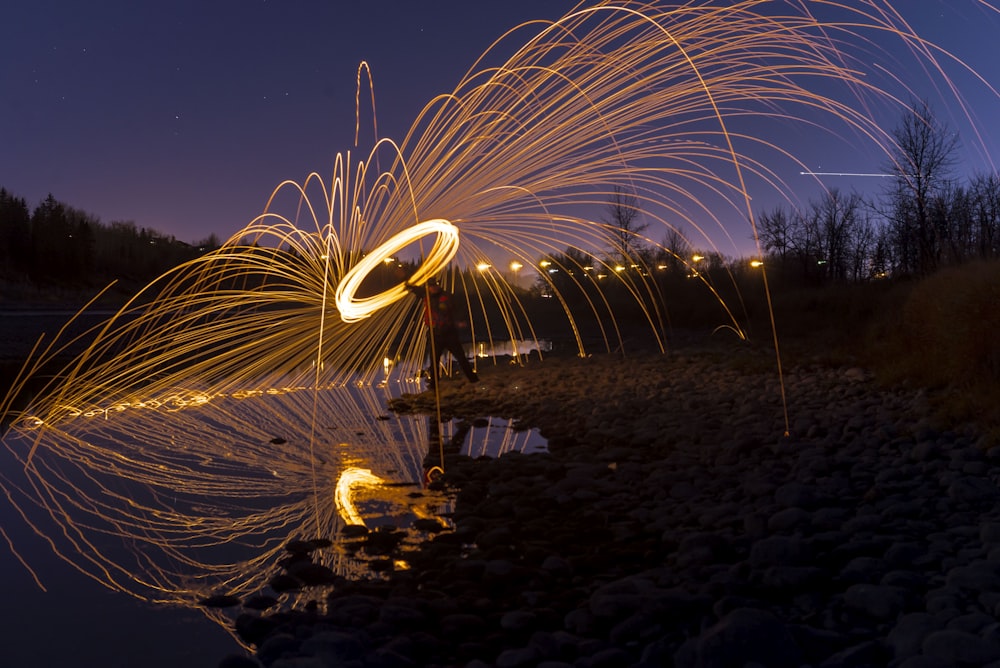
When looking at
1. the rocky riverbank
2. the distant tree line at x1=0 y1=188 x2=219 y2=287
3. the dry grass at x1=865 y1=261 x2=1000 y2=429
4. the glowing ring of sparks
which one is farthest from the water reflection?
the distant tree line at x1=0 y1=188 x2=219 y2=287

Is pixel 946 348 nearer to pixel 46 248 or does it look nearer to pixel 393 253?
pixel 393 253

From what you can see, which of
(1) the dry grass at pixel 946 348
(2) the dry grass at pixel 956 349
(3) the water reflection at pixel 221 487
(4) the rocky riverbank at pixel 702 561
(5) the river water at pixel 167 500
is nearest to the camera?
(4) the rocky riverbank at pixel 702 561

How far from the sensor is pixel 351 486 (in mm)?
7809

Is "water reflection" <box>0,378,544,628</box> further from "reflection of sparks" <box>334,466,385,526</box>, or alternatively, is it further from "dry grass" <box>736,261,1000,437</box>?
"dry grass" <box>736,261,1000,437</box>

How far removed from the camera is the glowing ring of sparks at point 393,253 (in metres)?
10.1

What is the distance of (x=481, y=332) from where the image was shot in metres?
38.6

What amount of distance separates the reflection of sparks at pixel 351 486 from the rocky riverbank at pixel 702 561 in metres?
0.86

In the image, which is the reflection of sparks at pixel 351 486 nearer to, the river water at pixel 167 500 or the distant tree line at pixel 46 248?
the river water at pixel 167 500

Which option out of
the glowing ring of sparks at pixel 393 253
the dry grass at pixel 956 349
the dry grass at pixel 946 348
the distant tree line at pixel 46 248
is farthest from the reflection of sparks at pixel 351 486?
the distant tree line at pixel 46 248

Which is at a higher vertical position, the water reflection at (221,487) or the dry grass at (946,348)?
the dry grass at (946,348)

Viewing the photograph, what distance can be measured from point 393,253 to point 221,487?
4.53 m

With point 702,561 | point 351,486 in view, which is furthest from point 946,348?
point 351,486

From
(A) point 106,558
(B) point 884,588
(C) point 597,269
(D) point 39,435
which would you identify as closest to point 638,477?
(B) point 884,588

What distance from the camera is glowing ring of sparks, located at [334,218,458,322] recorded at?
33.2ft
